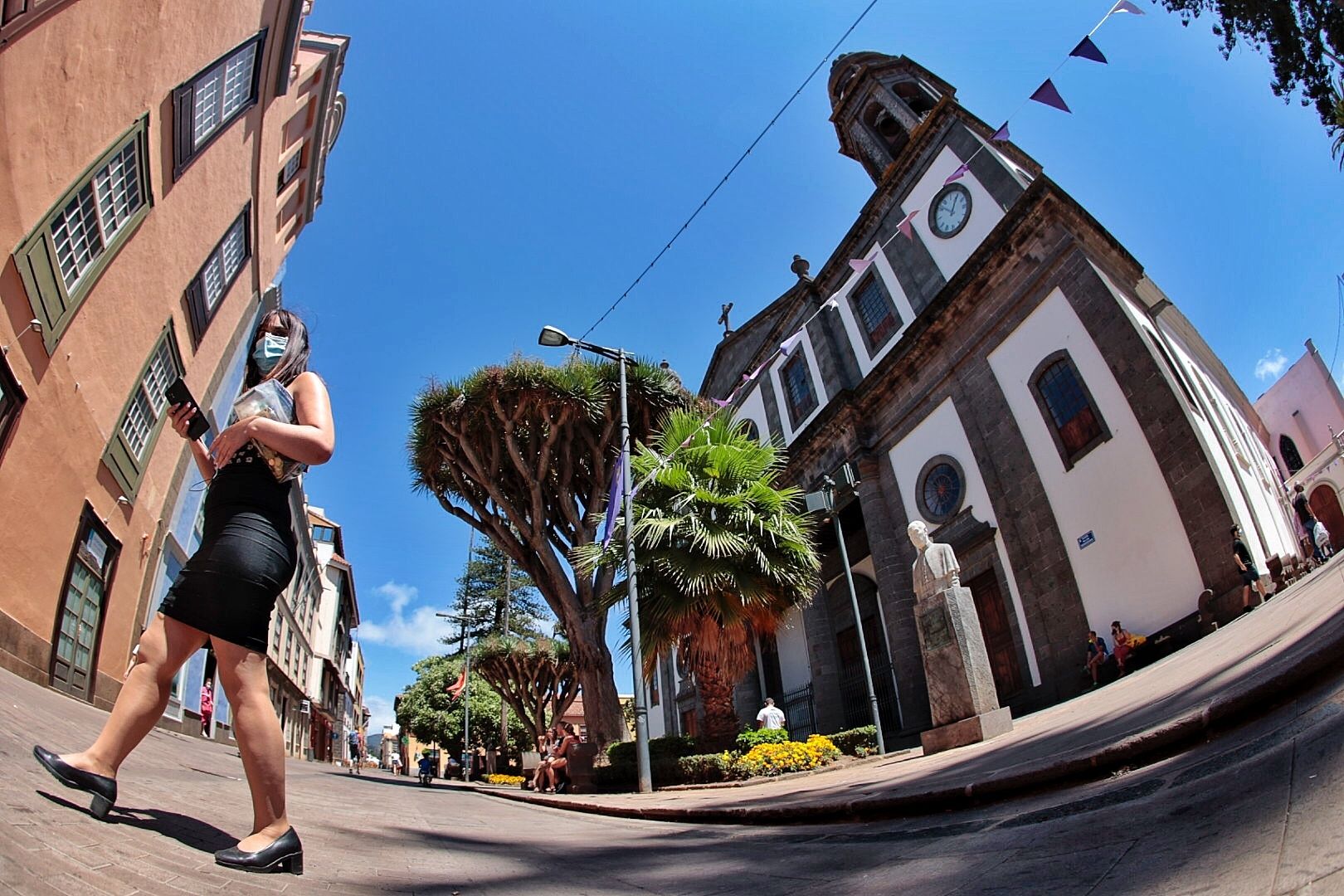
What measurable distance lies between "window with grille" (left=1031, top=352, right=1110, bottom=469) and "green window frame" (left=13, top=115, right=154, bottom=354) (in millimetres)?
15884

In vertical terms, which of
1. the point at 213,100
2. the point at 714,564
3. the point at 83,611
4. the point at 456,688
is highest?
the point at 213,100

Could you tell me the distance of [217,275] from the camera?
46.4 ft

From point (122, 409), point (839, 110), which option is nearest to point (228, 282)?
point (122, 409)

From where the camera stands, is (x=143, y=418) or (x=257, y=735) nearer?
(x=257, y=735)

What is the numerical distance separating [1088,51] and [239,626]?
11.5 metres

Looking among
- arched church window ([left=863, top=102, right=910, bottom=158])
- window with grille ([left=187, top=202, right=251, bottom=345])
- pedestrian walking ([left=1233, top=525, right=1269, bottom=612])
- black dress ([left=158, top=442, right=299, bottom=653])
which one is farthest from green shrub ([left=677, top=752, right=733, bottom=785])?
arched church window ([left=863, top=102, right=910, bottom=158])

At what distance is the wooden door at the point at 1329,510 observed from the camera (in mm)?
22172

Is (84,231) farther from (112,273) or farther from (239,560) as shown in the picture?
(239,560)

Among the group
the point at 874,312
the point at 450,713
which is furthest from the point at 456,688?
the point at 874,312

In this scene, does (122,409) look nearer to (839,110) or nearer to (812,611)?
(812,611)

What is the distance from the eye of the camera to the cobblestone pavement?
4.47 feet

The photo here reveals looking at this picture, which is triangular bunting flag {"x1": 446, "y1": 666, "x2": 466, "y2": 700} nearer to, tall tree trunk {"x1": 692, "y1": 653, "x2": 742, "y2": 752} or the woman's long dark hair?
tall tree trunk {"x1": 692, "y1": 653, "x2": 742, "y2": 752}

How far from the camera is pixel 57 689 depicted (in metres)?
9.27

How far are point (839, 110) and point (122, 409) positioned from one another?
74.3 ft
